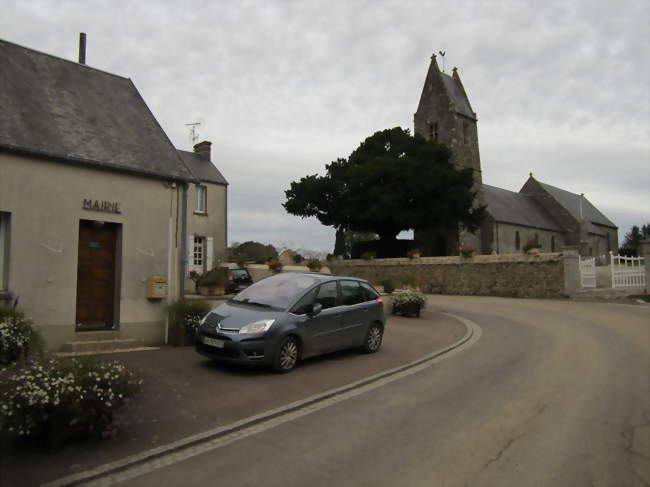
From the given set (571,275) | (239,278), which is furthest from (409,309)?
(571,275)

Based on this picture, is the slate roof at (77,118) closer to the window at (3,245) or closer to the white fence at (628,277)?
the window at (3,245)

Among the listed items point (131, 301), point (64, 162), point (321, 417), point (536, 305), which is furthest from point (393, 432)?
point (536, 305)

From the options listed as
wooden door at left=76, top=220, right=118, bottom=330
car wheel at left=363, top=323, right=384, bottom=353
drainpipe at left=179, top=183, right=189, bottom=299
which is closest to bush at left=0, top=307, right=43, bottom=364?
wooden door at left=76, top=220, right=118, bottom=330

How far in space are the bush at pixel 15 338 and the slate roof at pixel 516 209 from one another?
4457 cm

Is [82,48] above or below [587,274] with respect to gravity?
above

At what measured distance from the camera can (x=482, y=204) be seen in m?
46.9

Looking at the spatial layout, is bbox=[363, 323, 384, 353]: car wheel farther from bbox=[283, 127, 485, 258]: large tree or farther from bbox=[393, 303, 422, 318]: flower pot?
bbox=[283, 127, 485, 258]: large tree

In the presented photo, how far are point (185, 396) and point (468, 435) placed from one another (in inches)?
141

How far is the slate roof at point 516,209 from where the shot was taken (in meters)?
49.0

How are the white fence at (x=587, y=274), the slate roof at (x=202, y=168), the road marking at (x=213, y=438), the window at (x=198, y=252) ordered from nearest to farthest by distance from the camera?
the road marking at (x=213, y=438), the white fence at (x=587, y=274), the window at (x=198, y=252), the slate roof at (x=202, y=168)

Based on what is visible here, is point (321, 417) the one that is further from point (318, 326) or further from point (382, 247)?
point (382, 247)

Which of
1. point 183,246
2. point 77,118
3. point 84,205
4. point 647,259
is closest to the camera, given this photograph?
point 84,205

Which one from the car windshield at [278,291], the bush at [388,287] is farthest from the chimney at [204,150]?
the car windshield at [278,291]

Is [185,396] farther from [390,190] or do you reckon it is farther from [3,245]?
[390,190]
